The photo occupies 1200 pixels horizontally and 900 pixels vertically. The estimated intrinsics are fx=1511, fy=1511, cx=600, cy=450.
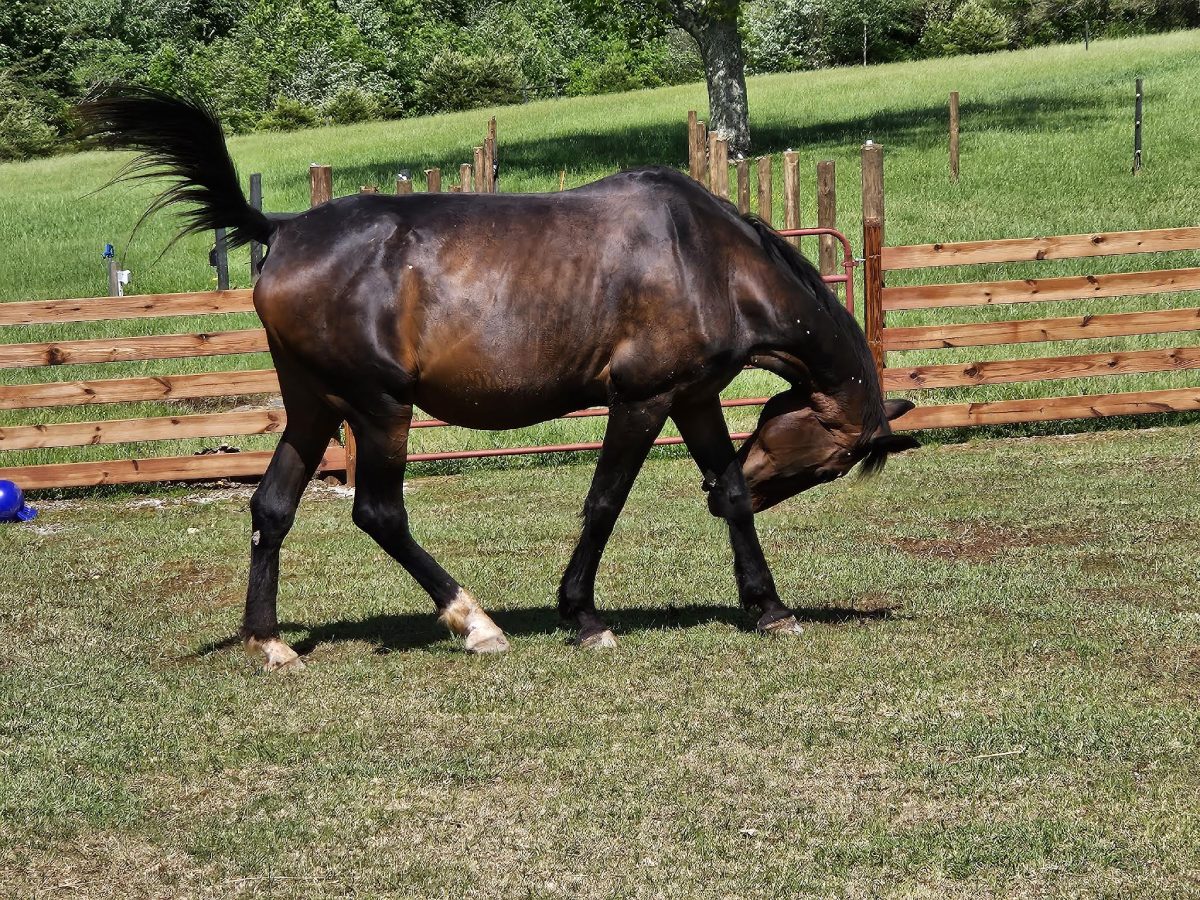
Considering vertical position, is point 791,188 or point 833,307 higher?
point 833,307

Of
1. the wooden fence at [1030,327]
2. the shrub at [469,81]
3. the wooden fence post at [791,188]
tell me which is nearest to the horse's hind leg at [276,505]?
the wooden fence at [1030,327]

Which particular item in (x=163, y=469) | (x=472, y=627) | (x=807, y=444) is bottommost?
(x=163, y=469)

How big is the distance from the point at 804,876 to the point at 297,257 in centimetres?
356

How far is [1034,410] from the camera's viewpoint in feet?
41.1

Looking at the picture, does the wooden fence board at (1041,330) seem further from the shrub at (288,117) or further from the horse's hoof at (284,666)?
the shrub at (288,117)

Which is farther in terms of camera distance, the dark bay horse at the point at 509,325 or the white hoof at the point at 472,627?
the white hoof at the point at 472,627

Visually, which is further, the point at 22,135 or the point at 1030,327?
the point at 22,135

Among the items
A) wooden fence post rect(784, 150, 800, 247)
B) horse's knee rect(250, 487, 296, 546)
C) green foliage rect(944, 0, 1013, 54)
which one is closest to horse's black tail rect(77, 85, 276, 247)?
horse's knee rect(250, 487, 296, 546)

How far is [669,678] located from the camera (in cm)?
626

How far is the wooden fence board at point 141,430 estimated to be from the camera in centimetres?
1191

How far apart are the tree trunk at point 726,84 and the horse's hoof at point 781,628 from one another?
890 inches

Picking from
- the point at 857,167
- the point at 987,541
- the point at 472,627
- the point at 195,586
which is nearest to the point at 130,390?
the point at 195,586

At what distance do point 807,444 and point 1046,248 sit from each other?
261 inches

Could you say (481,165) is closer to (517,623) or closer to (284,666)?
(517,623)
